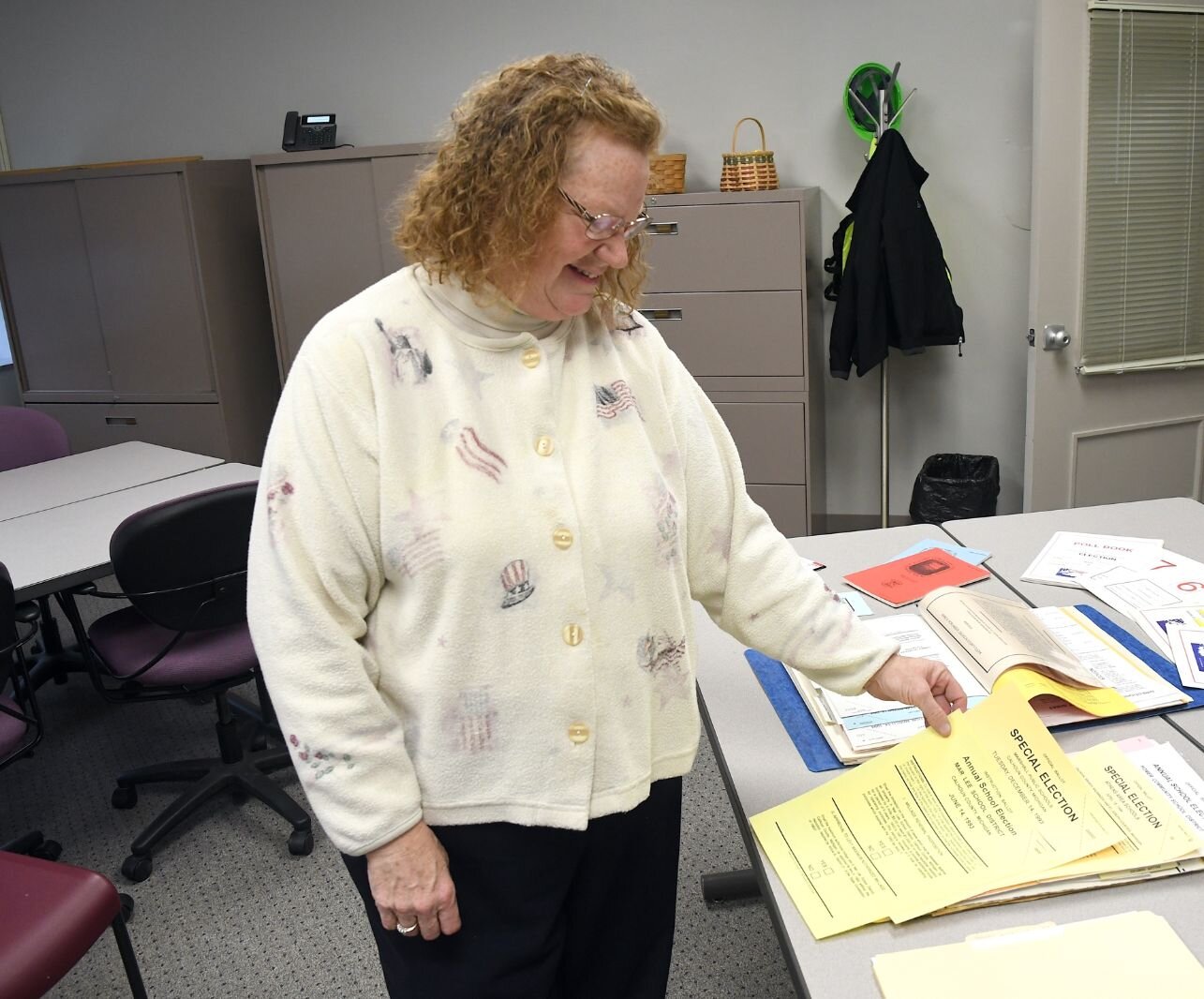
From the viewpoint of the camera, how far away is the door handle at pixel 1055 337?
320 cm

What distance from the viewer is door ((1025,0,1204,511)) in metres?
3.02

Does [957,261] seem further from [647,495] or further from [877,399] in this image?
[647,495]

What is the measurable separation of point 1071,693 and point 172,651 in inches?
75.0

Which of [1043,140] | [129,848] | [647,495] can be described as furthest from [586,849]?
[1043,140]

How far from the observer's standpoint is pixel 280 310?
4188 mm

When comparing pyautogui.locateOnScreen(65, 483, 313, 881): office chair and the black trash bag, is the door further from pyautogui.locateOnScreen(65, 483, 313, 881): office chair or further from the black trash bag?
pyautogui.locateOnScreen(65, 483, 313, 881): office chair

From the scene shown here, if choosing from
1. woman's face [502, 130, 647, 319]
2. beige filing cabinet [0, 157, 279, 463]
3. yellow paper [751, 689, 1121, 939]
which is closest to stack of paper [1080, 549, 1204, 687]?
yellow paper [751, 689, 1121, 939]

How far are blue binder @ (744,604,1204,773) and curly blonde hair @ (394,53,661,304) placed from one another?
738 millimetres

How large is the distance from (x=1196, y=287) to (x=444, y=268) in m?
3.05

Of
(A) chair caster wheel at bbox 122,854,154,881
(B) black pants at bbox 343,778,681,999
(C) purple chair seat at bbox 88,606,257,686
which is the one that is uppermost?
(B) black pants at bbox 343,778,681,999

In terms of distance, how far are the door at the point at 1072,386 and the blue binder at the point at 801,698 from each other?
1705mm

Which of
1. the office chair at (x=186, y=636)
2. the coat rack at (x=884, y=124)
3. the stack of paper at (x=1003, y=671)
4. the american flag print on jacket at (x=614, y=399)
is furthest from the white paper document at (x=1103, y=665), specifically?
the coat rack at (x=884, y=124)

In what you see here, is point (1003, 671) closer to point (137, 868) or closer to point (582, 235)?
point (582, 235)

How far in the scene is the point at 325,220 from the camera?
4.04 meters
